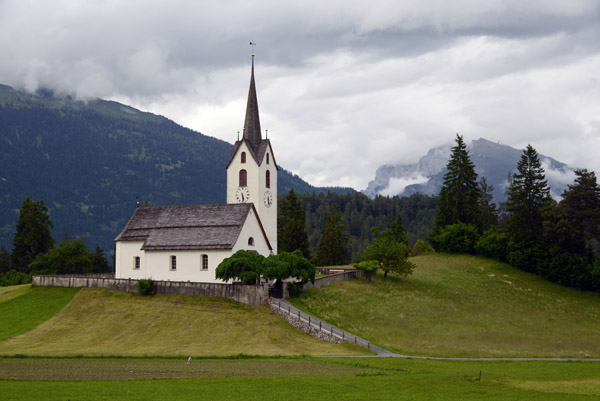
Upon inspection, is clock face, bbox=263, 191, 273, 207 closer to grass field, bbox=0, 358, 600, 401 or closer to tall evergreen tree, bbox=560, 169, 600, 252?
grass field, bbox=0, 358, 600, 401

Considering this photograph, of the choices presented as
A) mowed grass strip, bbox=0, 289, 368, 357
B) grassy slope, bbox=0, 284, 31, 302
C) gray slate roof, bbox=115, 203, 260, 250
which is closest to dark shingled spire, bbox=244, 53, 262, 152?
gray slate roof, bbox=115, 203, 260, 250

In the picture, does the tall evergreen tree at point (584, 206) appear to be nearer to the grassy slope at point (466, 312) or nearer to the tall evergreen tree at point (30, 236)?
the grassy slope at point (466, 312)

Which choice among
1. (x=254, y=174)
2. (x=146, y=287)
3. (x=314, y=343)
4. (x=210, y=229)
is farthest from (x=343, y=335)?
(x=254, y=174)

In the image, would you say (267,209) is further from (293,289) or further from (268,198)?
(293,289)

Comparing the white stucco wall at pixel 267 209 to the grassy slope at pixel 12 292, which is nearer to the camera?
the grassy slope at pixel 12 292

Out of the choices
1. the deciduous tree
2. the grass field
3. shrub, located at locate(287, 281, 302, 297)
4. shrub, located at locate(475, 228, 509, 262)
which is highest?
shrub, located at locate(475, 228, 509, 262)

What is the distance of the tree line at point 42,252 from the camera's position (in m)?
95.2

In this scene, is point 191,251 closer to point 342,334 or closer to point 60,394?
point 342,334

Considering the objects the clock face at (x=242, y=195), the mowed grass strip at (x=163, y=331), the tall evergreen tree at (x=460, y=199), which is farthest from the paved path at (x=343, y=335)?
the tall evergreen tree at (x=460, y=199)

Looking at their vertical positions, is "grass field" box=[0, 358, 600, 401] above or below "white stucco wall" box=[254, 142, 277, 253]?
below

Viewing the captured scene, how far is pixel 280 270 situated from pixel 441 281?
90.7 ft

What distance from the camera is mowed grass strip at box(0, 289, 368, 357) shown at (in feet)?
143

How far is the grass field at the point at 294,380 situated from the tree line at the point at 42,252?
60.0m

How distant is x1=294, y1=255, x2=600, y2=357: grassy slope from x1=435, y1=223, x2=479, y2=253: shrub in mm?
6975
